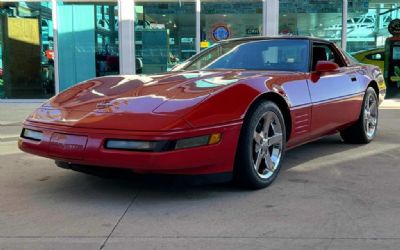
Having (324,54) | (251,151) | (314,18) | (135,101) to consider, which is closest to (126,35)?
(314,18)

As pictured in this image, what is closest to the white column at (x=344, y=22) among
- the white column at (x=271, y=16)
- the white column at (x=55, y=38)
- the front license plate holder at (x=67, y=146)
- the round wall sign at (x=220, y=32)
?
the white column at (x=271, y=16)

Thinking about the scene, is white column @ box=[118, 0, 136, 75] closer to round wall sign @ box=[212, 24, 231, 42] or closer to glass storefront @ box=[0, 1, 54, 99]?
glass storefront @ box=[0, 1, 54, 99]

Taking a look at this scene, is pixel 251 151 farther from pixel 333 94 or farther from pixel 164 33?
pixel 164 33

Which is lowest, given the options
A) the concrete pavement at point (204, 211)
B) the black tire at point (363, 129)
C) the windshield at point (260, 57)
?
the concrete pavement at point (204, 211)

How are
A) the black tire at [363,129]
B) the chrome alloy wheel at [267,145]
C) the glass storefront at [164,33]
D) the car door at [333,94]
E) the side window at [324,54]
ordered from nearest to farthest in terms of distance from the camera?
the chrome alloy wheel at [267,145] → the car door at [333,94] → the side window at [324,54] → the black tire at [363,129] → the glass storefront at [164,33]

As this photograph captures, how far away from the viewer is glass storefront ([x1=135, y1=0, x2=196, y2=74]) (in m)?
12.1

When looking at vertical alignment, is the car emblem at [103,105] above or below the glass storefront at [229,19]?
below

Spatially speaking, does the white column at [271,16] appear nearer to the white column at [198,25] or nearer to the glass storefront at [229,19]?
the glass storefront at [229,19]

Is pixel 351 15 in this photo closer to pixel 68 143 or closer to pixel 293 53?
pixel 293 53

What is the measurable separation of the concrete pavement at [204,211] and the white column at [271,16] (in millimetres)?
6892

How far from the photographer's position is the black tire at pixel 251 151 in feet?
13.6

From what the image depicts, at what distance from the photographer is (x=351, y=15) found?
12.2 meters

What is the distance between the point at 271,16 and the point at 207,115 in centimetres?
843

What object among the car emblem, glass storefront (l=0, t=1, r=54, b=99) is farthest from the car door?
glass storefront (l=0, t=1, r=54, b=99)
